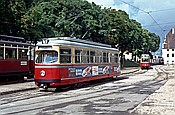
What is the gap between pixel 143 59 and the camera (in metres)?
63.0

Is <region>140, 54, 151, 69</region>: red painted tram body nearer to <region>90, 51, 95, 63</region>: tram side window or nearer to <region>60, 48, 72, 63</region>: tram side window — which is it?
<region>90, 51, 95, 63</region>: tram side window

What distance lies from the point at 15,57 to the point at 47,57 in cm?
602

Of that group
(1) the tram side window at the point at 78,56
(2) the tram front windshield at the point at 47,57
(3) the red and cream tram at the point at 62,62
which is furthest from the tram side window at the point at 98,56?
(2) the tram front windshield at the point at 47,57

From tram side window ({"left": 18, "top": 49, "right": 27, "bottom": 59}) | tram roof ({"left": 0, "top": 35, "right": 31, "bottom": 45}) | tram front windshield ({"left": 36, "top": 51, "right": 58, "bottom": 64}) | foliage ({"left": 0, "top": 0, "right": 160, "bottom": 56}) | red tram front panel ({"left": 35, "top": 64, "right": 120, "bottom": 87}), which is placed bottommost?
red tram front panel ({"left": 35, "top": 64, "right": 120, "bottom": 87})

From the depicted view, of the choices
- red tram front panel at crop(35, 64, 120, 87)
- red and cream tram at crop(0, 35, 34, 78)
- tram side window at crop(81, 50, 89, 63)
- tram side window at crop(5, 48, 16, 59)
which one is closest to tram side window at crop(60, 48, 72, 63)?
red tram front panel at crop(35, 64, 120, 87)

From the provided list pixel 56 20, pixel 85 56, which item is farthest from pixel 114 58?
pixel 56 20

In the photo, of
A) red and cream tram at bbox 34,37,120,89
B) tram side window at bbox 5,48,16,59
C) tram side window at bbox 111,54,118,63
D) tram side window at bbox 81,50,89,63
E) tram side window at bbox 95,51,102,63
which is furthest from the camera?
tram side window at bbox 111,54,118,63

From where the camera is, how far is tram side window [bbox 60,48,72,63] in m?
19.4

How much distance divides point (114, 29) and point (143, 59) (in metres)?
8.29

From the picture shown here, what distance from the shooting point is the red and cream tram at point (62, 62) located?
1903 centimetres

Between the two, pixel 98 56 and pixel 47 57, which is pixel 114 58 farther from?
pixel 47 57

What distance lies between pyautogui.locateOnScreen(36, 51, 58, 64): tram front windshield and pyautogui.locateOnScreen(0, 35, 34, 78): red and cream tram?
442 cm

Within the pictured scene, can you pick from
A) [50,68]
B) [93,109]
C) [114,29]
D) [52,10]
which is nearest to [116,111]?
[93,109]

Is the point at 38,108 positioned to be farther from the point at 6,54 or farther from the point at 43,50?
the point at 6,54
